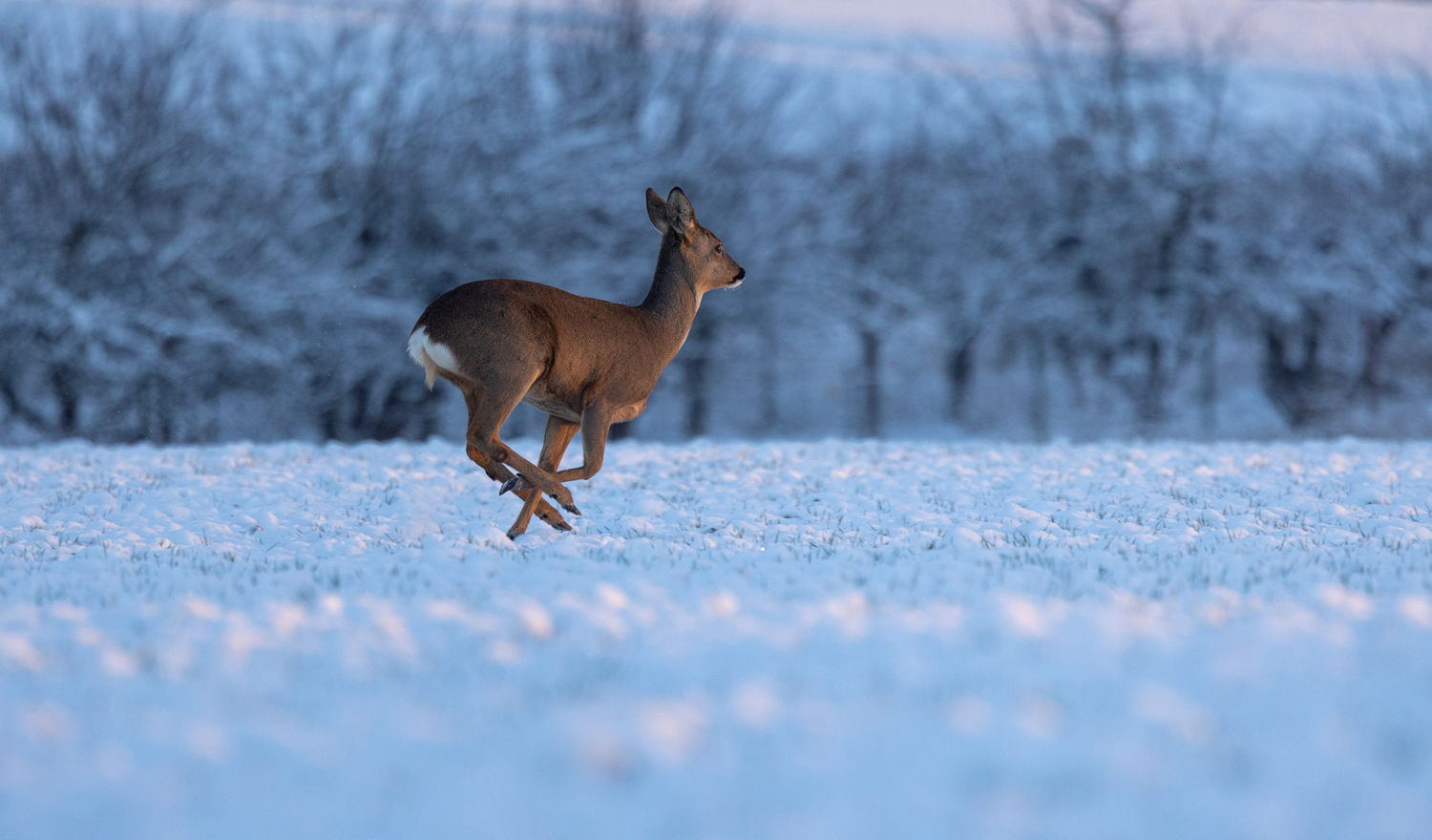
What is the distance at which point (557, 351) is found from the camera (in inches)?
277

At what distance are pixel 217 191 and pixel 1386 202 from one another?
87.1ft

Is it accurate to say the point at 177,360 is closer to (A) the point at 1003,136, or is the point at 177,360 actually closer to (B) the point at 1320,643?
(A) the point at 1003,136

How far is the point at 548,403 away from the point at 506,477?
634 millimetres

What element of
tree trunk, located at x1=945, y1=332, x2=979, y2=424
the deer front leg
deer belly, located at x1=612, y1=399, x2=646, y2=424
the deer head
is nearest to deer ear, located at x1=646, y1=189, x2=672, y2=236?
the deer head

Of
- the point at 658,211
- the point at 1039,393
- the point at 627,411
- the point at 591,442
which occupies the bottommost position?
the point at 1039,393

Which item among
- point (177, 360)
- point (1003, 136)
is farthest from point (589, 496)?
point (1003, 136)

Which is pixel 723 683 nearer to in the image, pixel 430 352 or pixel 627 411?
pixel 430 352

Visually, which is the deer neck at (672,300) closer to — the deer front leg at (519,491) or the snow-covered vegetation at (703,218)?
the deer front leg at (519,491)

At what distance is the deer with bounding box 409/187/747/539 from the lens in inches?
266

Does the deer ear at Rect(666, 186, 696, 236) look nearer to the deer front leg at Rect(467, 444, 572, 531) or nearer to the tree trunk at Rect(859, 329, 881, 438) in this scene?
the deer front leg at Rect(467, 444, 572, 531)

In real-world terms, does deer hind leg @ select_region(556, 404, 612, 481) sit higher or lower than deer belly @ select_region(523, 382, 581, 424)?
lower

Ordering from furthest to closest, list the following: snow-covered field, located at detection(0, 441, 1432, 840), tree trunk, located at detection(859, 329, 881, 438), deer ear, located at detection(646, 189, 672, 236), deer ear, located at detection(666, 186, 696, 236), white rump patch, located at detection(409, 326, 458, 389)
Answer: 1. tree trunk, located at detection(859, 329, 881, 438)
2. deer ear, located at detection(646, 189, 672, 236)
3. deer ear, located at detection(666, 186, 696, 236)
4. white rump patch, located at detection(409, 326, 458, 389)
5. snow-covered field, located at detection(0, 441, 1432, 840)

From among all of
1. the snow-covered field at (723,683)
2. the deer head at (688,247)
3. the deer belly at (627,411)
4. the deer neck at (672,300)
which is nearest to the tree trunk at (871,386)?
the deer head at (688,247)

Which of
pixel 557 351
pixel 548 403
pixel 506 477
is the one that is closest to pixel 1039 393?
pixel 548 403
